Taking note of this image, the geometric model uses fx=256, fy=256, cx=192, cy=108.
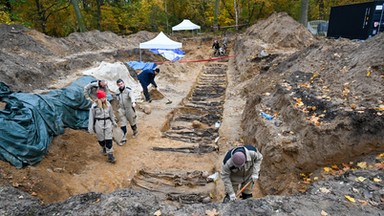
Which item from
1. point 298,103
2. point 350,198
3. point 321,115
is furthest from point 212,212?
point 298,103

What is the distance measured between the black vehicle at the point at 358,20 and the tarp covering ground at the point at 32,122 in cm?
1212

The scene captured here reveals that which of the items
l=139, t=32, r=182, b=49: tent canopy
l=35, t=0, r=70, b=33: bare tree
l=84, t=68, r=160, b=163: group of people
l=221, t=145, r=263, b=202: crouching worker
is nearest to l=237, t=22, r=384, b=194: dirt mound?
l=221, t=145, r=263, b=202: crouching worker

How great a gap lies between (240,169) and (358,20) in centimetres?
1125

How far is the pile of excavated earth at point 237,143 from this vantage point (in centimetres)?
369

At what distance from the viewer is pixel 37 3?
A: 904 inches

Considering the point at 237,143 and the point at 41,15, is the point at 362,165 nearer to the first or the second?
the point at 237,143

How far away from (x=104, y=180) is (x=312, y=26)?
77.9 feet

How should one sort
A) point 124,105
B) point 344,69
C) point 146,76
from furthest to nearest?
point 146,76, point 124,105, point 344,69

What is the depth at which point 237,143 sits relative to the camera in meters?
7.60

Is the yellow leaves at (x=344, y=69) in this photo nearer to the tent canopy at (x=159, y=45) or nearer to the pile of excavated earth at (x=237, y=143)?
the pile of excavated earth at (x=237, y=143)

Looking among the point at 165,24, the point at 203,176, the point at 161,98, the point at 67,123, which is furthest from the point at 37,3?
the point at 203,176

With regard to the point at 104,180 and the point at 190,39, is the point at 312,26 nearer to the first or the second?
the point at 190,39

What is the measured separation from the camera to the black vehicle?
10773 millimetres

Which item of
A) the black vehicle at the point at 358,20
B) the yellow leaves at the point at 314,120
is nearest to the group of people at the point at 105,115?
the yellow leaves at the point at 314,120
